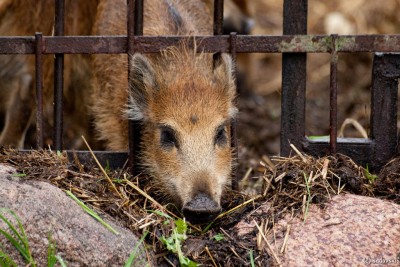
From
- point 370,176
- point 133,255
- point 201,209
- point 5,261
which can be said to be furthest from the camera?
point 370,176

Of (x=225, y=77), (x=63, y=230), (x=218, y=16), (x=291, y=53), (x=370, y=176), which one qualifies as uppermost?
(x=218, y=16)

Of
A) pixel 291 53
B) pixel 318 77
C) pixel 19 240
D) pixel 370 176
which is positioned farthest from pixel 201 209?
pixel 318 77

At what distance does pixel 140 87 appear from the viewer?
216 inches

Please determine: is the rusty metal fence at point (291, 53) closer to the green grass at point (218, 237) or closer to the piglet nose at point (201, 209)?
the piglet nose at point (201, 209)

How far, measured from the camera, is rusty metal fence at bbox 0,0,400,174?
507cm

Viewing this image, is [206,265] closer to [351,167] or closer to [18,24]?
[351,167]

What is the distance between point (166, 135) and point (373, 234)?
1.55m

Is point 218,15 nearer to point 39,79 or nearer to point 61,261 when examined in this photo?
point 39,79

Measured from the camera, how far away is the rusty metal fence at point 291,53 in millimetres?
5070

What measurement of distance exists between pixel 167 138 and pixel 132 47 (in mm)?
617

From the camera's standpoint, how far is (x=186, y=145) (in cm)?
503

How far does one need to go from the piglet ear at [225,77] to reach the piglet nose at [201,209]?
1068 millimetres

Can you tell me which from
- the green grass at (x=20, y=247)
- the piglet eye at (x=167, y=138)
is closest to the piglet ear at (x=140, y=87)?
the piglet eye at (x=167, y=138)

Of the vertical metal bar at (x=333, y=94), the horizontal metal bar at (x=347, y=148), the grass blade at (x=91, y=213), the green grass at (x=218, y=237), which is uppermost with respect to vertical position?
the vertical metal bar at (x=333, y=94)
